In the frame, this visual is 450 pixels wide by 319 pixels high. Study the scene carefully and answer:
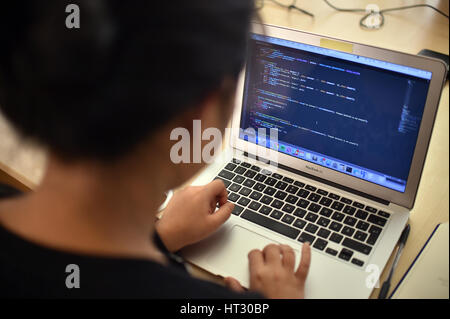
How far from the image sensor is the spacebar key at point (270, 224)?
0.75 m

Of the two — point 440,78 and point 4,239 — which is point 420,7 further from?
point 4,239

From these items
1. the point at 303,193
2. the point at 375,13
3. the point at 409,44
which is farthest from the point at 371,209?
the point at 375,13

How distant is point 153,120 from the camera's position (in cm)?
42

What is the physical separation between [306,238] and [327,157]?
171 millimetres

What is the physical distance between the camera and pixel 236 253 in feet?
2.38

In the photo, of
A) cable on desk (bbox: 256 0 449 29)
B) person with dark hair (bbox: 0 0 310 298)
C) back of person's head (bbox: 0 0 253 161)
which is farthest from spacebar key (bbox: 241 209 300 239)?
cable on desk (bbox: 256 0 449 29)

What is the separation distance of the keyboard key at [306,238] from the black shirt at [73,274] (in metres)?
0.28

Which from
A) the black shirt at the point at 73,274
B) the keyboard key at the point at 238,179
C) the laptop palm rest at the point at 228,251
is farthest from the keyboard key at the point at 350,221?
the black shirt at the point at 73,274

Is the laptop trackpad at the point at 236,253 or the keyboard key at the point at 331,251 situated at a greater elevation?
the keyboard key at the point at 331,251

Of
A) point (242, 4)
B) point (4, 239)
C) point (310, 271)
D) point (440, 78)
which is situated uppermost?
point (242, 4)

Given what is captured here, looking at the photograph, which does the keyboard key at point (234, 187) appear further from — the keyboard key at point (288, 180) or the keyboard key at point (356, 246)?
the keyboard key at point (356, 246)

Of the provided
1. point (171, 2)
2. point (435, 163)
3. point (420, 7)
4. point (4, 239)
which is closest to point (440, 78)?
point (435, 163)

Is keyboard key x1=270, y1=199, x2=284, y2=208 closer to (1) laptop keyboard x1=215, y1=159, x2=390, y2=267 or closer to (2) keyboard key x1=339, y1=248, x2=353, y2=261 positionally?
(1) laptop keyboard x1=215, y1=159, x2=390, y2=267
